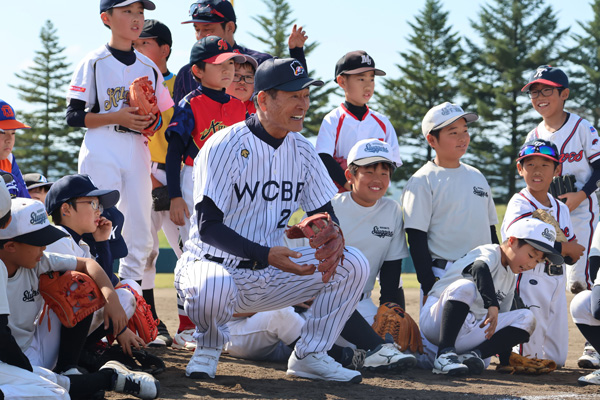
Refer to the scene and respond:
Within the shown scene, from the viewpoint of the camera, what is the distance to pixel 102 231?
404 cm

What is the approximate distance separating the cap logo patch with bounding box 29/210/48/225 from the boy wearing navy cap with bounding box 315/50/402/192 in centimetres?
255

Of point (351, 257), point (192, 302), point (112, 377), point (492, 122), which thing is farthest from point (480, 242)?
point (492, 122)

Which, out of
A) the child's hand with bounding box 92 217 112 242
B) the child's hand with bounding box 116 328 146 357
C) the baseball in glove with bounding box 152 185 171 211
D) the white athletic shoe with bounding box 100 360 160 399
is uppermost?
the baseball in glove with bounding box 152 185 171 211

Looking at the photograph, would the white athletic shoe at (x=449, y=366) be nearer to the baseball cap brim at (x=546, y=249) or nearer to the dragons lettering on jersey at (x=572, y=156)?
the baseball cap brim at (x=546, y=249)

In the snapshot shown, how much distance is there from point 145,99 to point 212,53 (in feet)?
1.91

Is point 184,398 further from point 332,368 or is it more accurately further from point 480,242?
point 480,242

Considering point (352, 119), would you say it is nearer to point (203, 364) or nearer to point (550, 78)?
point (550, 78)

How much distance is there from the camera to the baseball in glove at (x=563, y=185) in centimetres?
563

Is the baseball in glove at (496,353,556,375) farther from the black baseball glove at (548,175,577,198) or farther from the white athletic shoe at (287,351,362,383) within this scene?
the black baseball glove at (548,175,577,198)

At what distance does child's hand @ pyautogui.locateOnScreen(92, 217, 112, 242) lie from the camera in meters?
4.03

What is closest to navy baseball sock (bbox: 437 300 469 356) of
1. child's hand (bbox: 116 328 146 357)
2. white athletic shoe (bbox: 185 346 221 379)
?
white athletic shoe (bbox: 185 346 221 379)

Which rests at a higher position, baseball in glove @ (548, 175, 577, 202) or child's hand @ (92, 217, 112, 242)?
baseball in glove @ (548, 175, 577, 202)

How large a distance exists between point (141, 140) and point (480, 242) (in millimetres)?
2435

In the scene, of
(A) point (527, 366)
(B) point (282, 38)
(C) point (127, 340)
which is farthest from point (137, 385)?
(B) point (282, 38)
